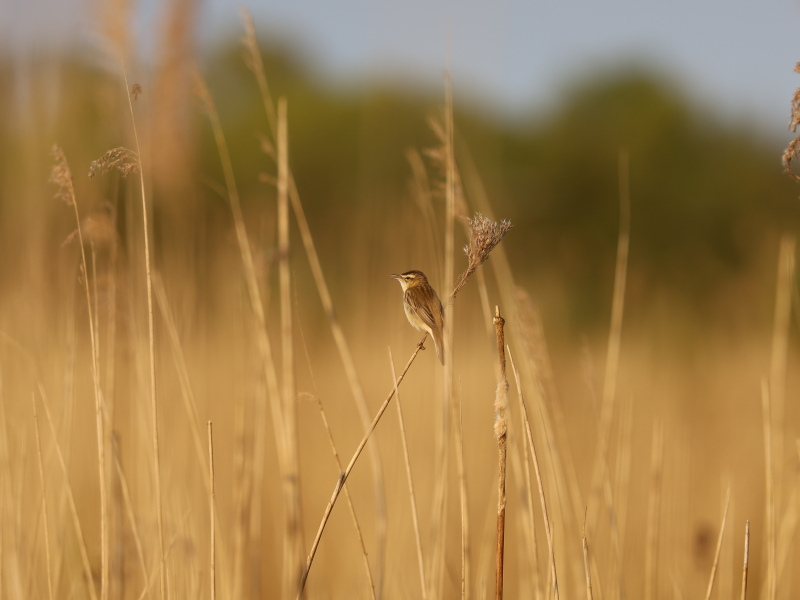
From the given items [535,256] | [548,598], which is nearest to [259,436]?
[548,598]

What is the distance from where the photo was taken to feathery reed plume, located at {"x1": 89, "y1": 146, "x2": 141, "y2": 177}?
1224mm

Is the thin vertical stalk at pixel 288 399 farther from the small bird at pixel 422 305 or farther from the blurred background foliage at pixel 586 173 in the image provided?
the blurred background foliage at pixel 586 173

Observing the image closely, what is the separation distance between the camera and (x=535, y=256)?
9922 millimetres

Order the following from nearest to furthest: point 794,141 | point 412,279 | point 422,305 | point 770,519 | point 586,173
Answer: point 794,141
point 770,519
point 422,305
point 412,279
point 586,173

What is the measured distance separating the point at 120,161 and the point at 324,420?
1.89ft

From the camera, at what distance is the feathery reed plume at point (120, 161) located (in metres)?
1.22

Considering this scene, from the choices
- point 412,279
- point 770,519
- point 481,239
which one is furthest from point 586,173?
point 481,239

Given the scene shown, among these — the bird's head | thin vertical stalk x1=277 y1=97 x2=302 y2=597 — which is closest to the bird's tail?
the bird's head

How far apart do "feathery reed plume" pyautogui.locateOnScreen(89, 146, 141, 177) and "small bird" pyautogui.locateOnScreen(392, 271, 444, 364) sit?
107 cm

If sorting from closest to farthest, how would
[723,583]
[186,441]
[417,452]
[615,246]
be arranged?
[723,583] → [186,441] → [417,452] → [615,246]

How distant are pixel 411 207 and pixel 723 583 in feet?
6.33

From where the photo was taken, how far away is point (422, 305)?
7.69 ft

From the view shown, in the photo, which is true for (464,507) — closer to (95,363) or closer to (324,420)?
(324,420)

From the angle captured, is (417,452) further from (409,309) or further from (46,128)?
(46,128)
